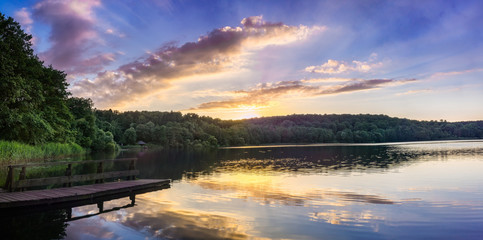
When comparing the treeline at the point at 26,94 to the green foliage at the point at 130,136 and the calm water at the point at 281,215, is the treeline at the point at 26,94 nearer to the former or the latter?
the calm water at the point at 281,215

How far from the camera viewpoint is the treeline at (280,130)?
A: 13138cm

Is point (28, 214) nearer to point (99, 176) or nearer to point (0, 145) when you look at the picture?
point (99, 176)

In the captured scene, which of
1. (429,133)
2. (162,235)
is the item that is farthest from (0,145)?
(429,133)

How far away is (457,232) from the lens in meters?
10.9

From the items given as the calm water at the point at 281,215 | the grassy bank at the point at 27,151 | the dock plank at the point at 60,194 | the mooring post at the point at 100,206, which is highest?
the grassy bank at the point at 27,151

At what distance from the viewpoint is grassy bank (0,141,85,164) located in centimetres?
3012

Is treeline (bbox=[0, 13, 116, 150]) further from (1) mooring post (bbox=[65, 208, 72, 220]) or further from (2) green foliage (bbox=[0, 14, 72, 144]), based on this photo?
(1) mooring post (bbox=[65, 208, 72, 220])

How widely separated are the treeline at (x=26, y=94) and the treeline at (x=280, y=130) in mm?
78474

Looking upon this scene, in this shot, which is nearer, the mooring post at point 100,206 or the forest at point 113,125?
the mooring post at point 100,206

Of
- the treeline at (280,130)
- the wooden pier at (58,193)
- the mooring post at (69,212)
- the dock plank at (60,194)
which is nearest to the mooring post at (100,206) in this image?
the wooden pier at (58,193)

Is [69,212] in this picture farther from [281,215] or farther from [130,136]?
[130,136]

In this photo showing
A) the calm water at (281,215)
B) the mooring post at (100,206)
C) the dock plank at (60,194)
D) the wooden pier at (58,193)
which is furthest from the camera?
the mooring post at (100,206)

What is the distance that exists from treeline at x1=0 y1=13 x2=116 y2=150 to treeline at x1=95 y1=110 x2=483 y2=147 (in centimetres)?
7847

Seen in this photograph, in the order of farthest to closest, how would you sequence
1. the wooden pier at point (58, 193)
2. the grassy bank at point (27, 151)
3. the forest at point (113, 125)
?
the forest at point (113, 125) < the grassy bank at point (27, 151) < the wooden pier at point (58, 193)
